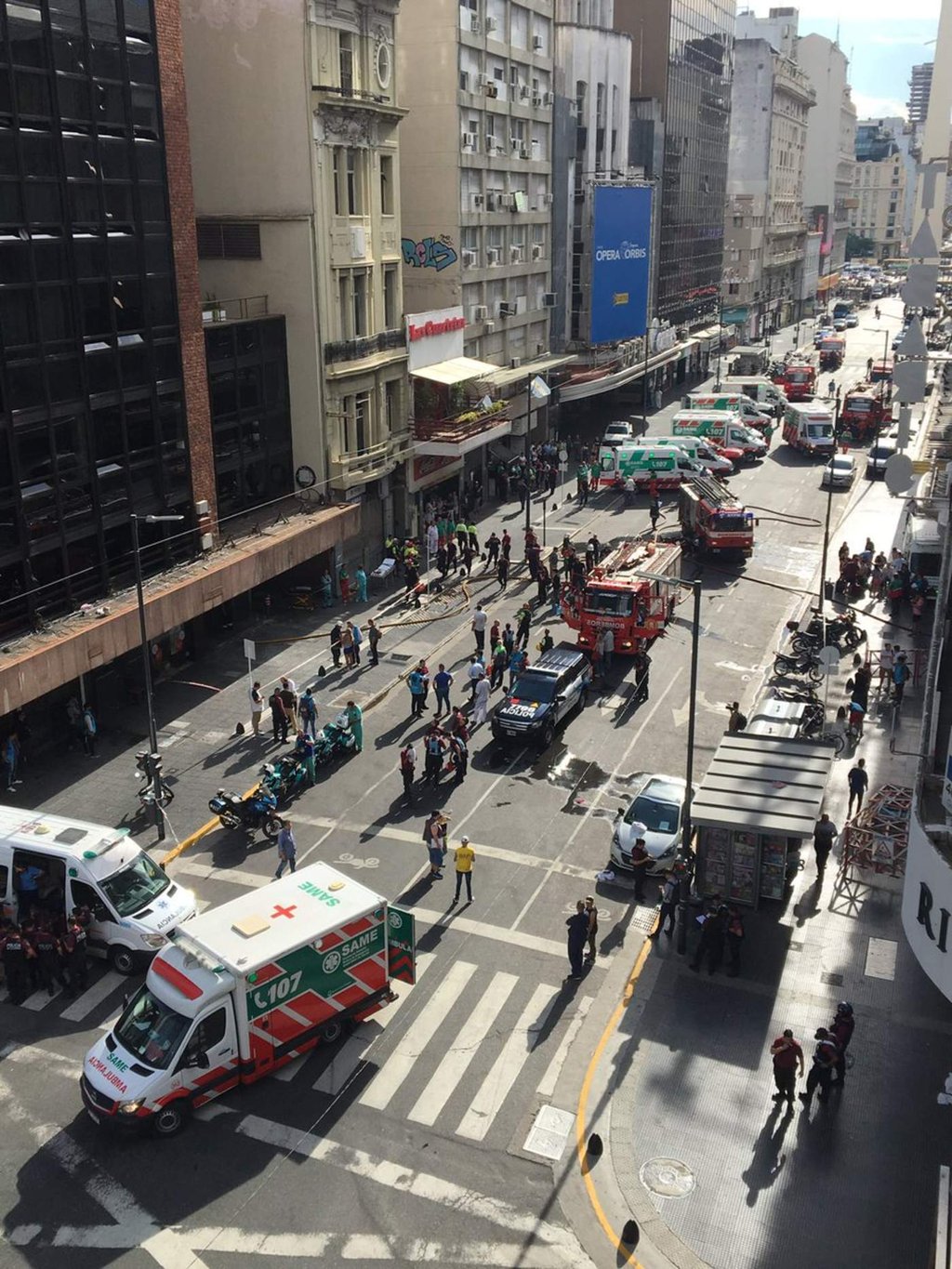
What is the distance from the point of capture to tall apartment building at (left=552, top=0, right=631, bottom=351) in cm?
6981

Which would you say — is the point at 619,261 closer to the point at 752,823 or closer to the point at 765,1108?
the point at 752,823

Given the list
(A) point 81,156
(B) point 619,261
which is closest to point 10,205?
(A) point 81,156

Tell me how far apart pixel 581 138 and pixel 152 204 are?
4767cm

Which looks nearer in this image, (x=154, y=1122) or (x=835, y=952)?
(x=154, y=1122)

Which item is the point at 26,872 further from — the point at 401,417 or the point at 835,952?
the point at 401,417

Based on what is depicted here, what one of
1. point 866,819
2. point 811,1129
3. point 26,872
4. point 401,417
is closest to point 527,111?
point 401,417

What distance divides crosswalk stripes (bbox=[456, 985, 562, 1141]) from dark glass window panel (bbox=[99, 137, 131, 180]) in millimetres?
24788

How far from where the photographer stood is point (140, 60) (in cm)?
3228

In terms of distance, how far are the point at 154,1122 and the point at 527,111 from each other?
59071 mm

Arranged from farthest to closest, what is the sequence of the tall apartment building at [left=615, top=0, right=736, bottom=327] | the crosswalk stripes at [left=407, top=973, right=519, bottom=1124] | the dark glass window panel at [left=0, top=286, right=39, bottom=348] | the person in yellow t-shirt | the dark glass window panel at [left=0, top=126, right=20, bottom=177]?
the tall apartment building at [left=615, top=0, right=736, bottom=327] → the dark glass window panel at [left=0, top=286, right=39, bottom=348] → the dark glass window panel at [left=0, top=126, right=20, bottom=177] → the person in yellow t-shirt → the crosswalk stripes at [left=407, top=973, right=519, bottom=1124]

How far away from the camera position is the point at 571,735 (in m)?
33.1

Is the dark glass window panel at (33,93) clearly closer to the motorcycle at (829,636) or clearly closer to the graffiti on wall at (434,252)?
the motorcycle at (829,636)

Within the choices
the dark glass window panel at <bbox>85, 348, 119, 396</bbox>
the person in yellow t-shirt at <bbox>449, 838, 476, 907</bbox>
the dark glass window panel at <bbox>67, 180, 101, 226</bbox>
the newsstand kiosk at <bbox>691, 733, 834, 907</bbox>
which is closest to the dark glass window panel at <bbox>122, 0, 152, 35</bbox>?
the dark glass window panel at <bbox>67, 180, 101, 226</bbox>

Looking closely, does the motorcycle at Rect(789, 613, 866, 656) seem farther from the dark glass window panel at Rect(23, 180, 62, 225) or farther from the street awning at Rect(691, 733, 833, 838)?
the dark glass window panel at Rect(23, 180, 62, 225)
